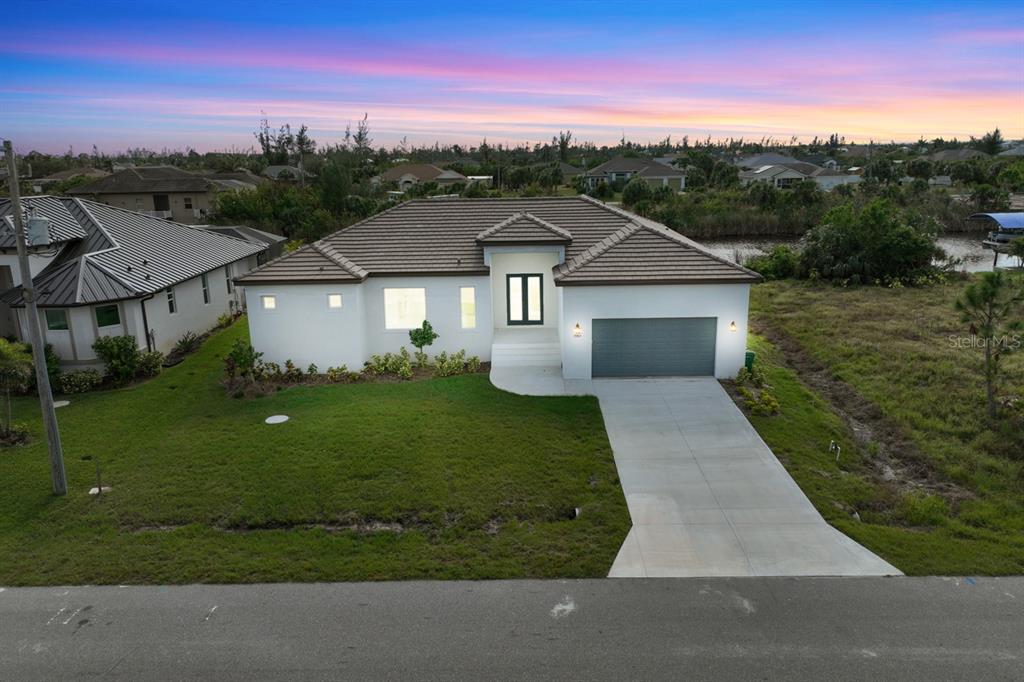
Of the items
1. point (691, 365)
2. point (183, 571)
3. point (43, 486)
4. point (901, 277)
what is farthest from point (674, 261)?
point (901, 277)

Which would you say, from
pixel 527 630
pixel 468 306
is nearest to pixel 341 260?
pixel 468 306

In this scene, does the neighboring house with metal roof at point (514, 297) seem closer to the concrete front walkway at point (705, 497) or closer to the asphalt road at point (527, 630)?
the concrete front walkway at point (705, 497)

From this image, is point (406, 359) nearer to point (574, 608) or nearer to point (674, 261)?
point (674, 261)

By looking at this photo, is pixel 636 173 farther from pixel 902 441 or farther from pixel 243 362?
pixel 902 441

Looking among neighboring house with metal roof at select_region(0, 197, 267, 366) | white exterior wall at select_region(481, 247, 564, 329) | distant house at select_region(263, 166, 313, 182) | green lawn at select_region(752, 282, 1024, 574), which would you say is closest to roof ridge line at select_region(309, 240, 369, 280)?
white exterior wall at select_region(481, 247, 564, 329)

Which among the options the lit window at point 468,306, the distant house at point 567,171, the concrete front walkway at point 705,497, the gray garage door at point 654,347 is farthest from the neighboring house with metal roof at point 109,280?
the distant house at point 567,171
